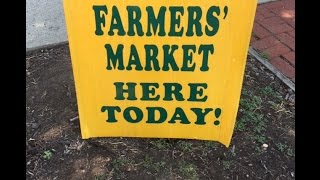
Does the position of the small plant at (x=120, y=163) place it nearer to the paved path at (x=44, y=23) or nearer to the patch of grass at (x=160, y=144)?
the patch of grass at (x=160, y=144)

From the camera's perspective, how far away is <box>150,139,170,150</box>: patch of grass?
2.53 meters

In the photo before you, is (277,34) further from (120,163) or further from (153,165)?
(120,163)

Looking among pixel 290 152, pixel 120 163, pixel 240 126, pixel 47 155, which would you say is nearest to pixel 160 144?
pixel 120 163

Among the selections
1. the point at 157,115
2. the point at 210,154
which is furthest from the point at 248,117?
the point at 157,115

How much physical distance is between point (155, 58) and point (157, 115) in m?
0.40

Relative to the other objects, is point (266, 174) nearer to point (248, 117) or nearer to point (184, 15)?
point (248, 117)

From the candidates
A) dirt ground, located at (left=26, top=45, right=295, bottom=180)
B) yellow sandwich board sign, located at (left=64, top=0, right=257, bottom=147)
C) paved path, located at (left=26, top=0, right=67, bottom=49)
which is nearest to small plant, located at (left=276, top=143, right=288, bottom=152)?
dirt ground, located at (left=26, top=45, right=295, bottom=180)

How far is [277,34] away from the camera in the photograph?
3.47 metres

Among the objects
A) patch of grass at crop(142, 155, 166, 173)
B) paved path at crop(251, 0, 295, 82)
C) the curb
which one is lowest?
patch of grass at crop(142, 155, 166, 173)

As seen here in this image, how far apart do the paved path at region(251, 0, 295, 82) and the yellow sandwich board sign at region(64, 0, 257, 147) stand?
1.02m

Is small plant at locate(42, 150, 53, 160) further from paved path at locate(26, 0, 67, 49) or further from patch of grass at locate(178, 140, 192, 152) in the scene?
paved path at locate(26, 0, 67, 49)

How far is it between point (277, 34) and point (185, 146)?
1.45 metres

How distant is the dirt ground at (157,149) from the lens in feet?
7.93

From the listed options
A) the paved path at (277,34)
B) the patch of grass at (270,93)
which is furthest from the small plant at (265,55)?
the patch of grass at (270,93)
